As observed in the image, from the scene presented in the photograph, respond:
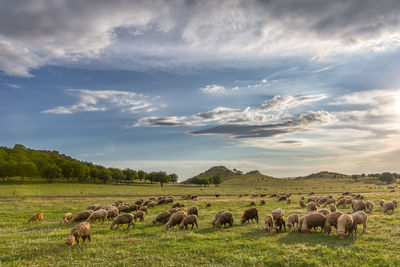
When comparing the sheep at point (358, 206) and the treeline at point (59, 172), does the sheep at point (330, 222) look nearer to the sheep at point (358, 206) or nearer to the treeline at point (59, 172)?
the sheep at point (358, 206)

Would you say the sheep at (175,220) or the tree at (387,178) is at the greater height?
the sheep at (175,220)

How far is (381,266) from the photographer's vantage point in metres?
10.4

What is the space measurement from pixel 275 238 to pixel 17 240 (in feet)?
49.6

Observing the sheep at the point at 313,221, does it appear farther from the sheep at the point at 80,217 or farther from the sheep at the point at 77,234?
the sheep at the point at 80,217

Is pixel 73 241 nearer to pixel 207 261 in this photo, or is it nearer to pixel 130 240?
pixel 130 240

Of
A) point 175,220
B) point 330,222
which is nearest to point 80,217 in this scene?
point 175,220

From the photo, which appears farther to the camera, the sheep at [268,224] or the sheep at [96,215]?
the sheep at [96,215]

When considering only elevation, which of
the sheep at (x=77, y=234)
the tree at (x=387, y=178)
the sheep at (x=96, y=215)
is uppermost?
the sheep at (x=77, y=234)

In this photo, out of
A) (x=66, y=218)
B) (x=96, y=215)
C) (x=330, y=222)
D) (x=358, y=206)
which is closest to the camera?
(x=330, y=222)

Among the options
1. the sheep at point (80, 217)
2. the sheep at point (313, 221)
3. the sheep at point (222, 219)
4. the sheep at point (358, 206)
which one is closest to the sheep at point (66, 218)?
the sheep at point (80, 217)

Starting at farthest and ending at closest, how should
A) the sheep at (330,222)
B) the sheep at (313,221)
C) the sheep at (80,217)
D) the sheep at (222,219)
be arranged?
the sheep at (80,217), the sheep at (222,219), the sheep at (313,221), the sheep at (330,222)

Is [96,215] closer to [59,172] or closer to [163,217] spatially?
[163,217]

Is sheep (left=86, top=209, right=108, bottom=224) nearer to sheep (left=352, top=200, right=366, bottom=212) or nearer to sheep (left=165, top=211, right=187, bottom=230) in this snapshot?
sheep (left=165, top=211, right=187, bottom=230)

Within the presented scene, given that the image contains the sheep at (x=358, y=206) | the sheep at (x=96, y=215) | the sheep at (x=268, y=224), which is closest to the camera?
the sheep at (x=268, y=224)
